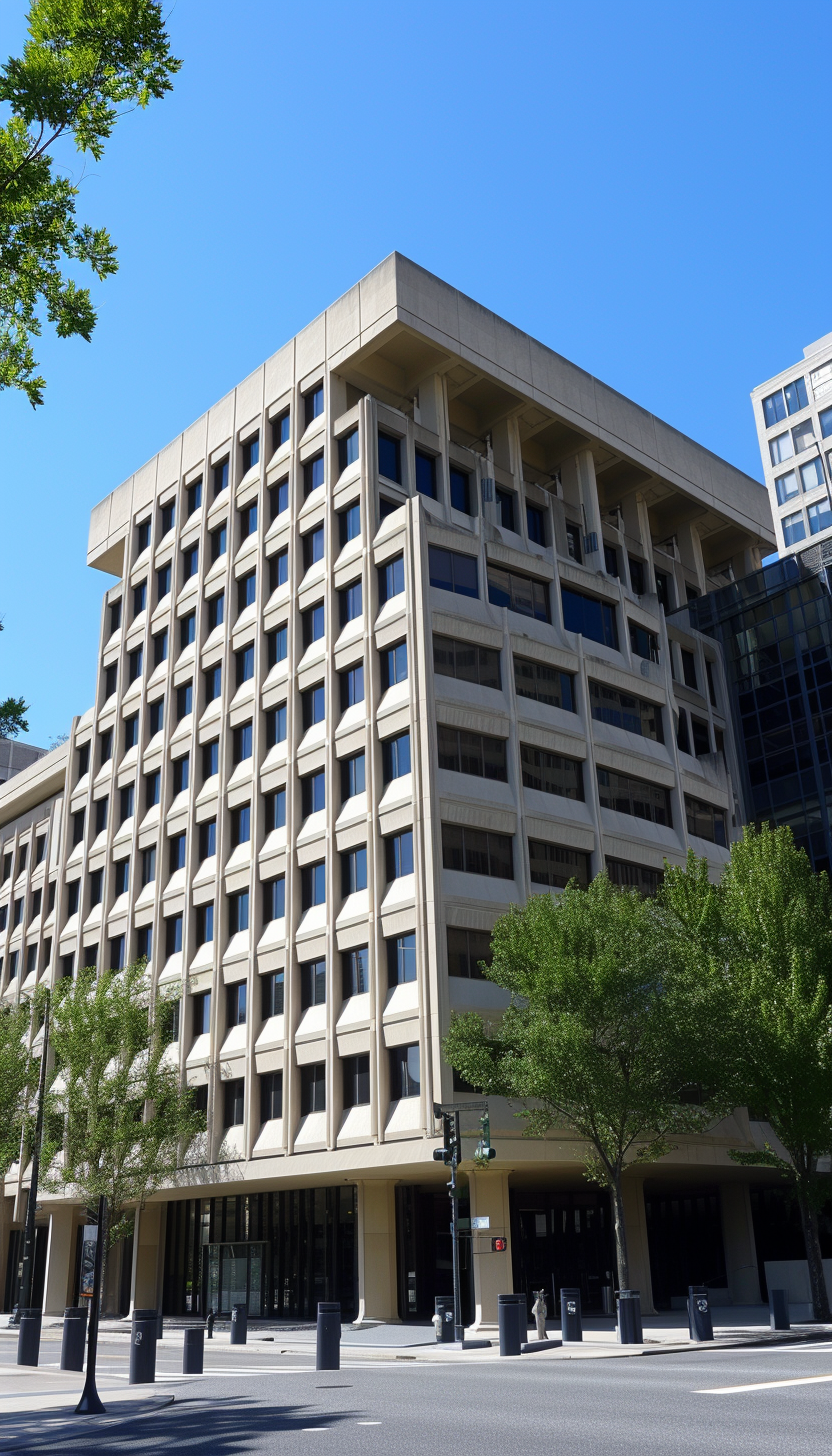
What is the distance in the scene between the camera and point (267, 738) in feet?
147

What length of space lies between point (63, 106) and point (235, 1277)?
1522 inches

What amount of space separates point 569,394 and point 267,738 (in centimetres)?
1791

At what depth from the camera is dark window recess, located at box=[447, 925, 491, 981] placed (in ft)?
115

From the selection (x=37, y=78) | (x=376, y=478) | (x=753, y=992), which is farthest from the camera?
(x=376, y=478)

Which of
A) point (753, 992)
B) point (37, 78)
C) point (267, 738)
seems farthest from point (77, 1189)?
point (37, 78)

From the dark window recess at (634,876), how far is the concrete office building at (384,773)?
0.52 ft

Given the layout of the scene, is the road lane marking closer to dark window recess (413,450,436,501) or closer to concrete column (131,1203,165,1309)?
dark window recess (413,450,436,501)

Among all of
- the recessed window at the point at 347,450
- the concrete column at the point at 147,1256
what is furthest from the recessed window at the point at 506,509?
the concrete column at the point at 147,1256

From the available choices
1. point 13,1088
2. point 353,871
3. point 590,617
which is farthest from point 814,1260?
Answer: point 13,1088

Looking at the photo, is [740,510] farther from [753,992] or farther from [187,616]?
[753,992]

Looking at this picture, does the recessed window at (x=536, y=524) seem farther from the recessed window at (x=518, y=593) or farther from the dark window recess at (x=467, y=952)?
the dark window recess at (x=467, y=952)

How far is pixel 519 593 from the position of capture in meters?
43.4

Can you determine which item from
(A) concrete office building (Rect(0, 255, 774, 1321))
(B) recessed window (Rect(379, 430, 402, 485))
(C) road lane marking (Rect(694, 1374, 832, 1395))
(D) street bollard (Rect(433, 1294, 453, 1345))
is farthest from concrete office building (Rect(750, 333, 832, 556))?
(C) road lane marking (Rect(694, 1374, 832, 1395))

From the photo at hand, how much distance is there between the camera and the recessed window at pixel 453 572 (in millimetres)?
40250
